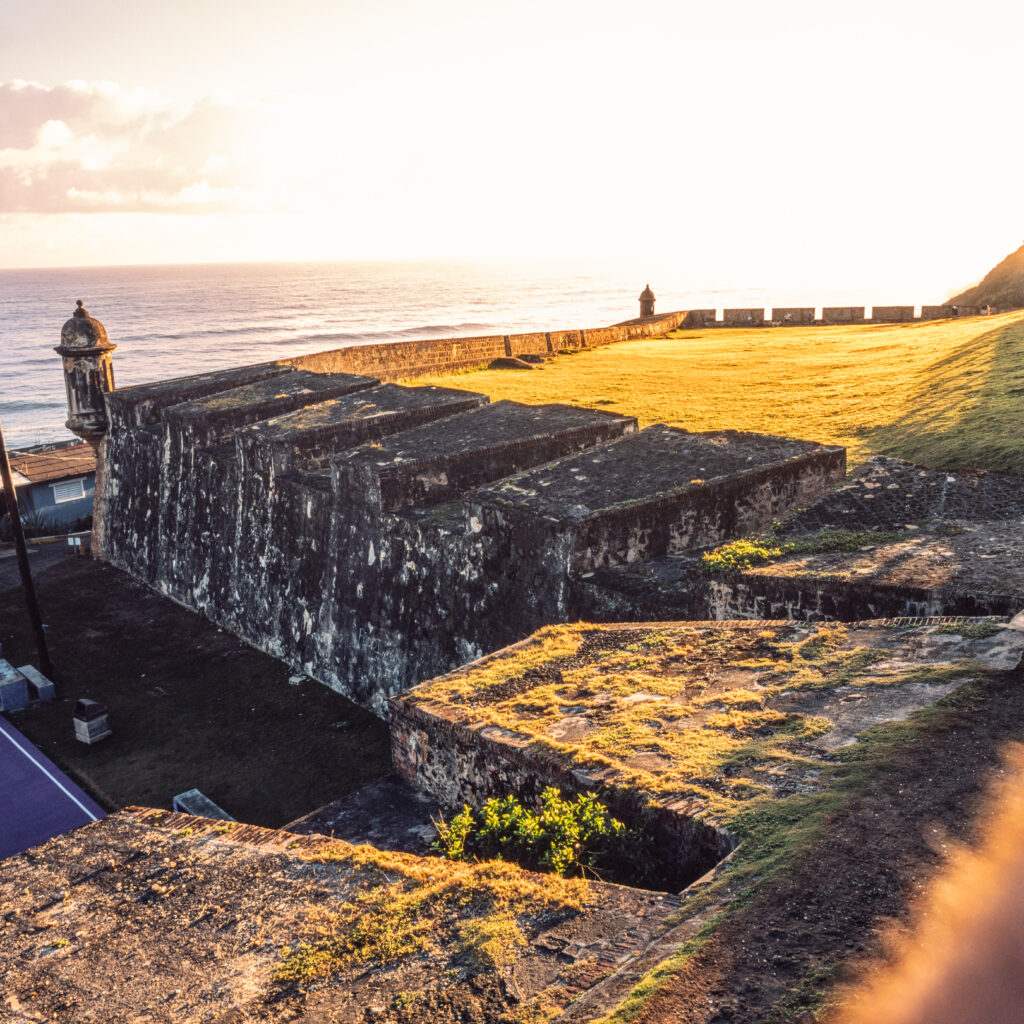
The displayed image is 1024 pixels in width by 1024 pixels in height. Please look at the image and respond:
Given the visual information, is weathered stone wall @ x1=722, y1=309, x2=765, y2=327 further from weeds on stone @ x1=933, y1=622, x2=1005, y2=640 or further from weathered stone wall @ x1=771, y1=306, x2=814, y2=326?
weeds on stone @ x1=933, y1=622, x2=1005, y2=640

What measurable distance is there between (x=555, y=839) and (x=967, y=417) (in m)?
11.1

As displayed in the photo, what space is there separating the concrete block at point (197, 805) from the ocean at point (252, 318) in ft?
160

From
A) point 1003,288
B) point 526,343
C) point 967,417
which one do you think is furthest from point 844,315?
point 967,417

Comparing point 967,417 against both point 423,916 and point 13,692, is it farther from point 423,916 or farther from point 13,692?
point 13,692

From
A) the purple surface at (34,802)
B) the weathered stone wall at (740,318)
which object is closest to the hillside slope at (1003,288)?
the weathered stone wall at (740,318)

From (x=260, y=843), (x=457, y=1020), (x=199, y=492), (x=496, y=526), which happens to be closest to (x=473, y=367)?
(x=199, y=492)

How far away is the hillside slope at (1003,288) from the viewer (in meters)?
35.0

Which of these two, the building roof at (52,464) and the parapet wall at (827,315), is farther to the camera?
the parapet wall at (827,315)

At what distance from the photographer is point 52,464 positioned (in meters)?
26.1

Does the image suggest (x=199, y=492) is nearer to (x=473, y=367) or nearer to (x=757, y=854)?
(x=473, y=367)

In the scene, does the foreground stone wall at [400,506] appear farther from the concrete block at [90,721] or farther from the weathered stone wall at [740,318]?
the weathered stone wall at [740,318]

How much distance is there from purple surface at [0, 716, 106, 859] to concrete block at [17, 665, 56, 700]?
1.35m

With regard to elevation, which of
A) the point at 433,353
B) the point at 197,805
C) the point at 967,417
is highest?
the point at 433,353

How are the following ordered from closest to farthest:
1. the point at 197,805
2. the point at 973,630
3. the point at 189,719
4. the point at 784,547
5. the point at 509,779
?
the point at 509,779
the point at 973,630
the point at 784,547
the point at 197,805
the point at 189,719
